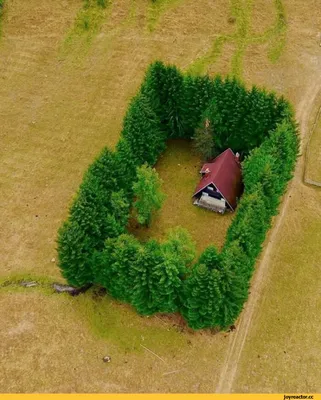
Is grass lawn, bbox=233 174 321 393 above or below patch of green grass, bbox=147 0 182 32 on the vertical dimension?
below

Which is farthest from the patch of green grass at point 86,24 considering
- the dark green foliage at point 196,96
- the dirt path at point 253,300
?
the dirt path at point 253,300

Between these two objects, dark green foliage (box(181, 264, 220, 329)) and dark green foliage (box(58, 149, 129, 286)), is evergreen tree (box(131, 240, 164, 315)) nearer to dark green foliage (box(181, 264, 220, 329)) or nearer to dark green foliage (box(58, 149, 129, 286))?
dark green foliage (box(181, 264, 220, 329))

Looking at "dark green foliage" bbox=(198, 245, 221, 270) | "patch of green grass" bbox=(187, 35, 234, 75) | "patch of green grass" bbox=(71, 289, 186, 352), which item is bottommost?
"patch of green grass" bbox=(71, 289, 186, 352)

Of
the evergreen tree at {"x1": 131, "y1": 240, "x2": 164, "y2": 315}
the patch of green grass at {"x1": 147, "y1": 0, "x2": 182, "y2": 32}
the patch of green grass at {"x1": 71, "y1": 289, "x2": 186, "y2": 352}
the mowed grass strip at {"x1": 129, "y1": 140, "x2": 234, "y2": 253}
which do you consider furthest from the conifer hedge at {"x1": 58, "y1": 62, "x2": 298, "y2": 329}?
the patch of green grass at {"x1": 147, "y1": 0, "x2": 182, "y2": 32}

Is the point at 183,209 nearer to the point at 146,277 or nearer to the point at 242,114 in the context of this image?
the point at 242,114

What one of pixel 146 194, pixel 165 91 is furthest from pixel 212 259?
pixel 165 91

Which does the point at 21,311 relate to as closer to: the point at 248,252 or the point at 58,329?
the point at 58,329

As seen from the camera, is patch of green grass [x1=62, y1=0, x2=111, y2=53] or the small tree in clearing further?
patch of green grass [x1=62, y1=0, x2=111, y2=53]
